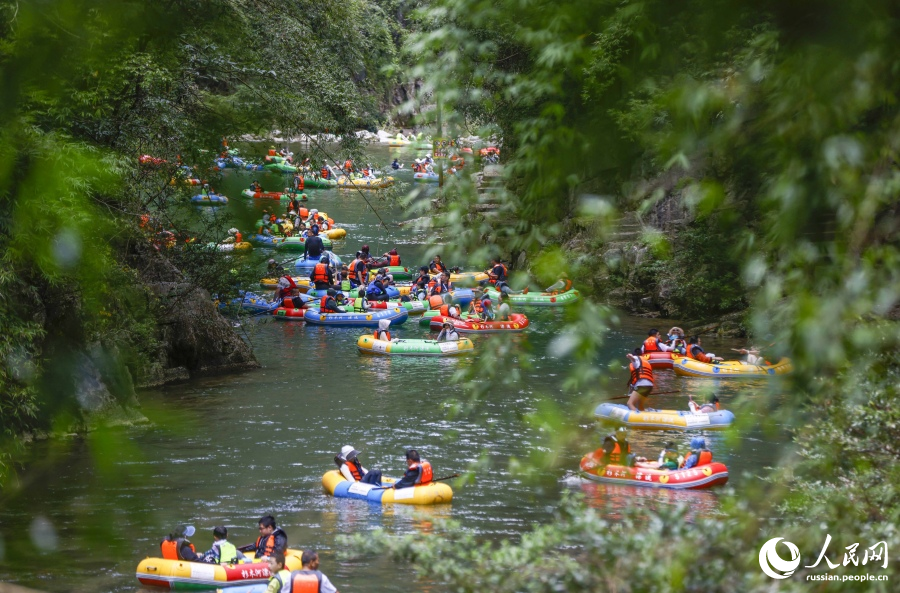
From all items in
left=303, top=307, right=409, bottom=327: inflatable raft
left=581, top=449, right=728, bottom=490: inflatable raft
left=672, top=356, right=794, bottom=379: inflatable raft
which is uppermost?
left=303, top=307, right=409, bottom=327: inflatable raft

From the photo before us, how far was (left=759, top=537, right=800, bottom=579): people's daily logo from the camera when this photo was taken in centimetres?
342

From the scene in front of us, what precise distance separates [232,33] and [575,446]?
11.9 metres

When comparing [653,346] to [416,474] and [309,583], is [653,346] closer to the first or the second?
[416,474]

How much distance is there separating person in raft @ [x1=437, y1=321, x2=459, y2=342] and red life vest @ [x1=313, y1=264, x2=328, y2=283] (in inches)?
224

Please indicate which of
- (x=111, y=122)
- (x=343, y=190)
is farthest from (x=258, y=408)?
(x=343, y=190)

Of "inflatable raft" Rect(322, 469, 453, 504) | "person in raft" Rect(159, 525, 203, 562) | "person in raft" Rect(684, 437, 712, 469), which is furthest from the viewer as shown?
"person in raft" Rect(684, 437, 712, 469)

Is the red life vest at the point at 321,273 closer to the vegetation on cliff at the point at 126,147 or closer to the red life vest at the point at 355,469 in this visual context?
the vegetation on cliff at the point at 126,147

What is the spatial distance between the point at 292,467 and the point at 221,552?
3.86 meters

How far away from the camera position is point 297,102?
15.9m

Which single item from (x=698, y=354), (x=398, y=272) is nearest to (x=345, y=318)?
(x=398, y=272)

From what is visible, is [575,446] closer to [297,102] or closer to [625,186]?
[297,102]

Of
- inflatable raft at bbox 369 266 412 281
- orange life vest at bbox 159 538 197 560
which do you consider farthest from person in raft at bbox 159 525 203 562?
inflatable raft at bbox 369 266 412 281

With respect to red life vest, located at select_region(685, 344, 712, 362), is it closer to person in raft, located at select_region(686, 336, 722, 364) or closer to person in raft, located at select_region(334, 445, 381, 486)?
person in raft, located at select_region(686, 336, 722, 364)

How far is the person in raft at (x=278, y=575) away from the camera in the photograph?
9266 mm
